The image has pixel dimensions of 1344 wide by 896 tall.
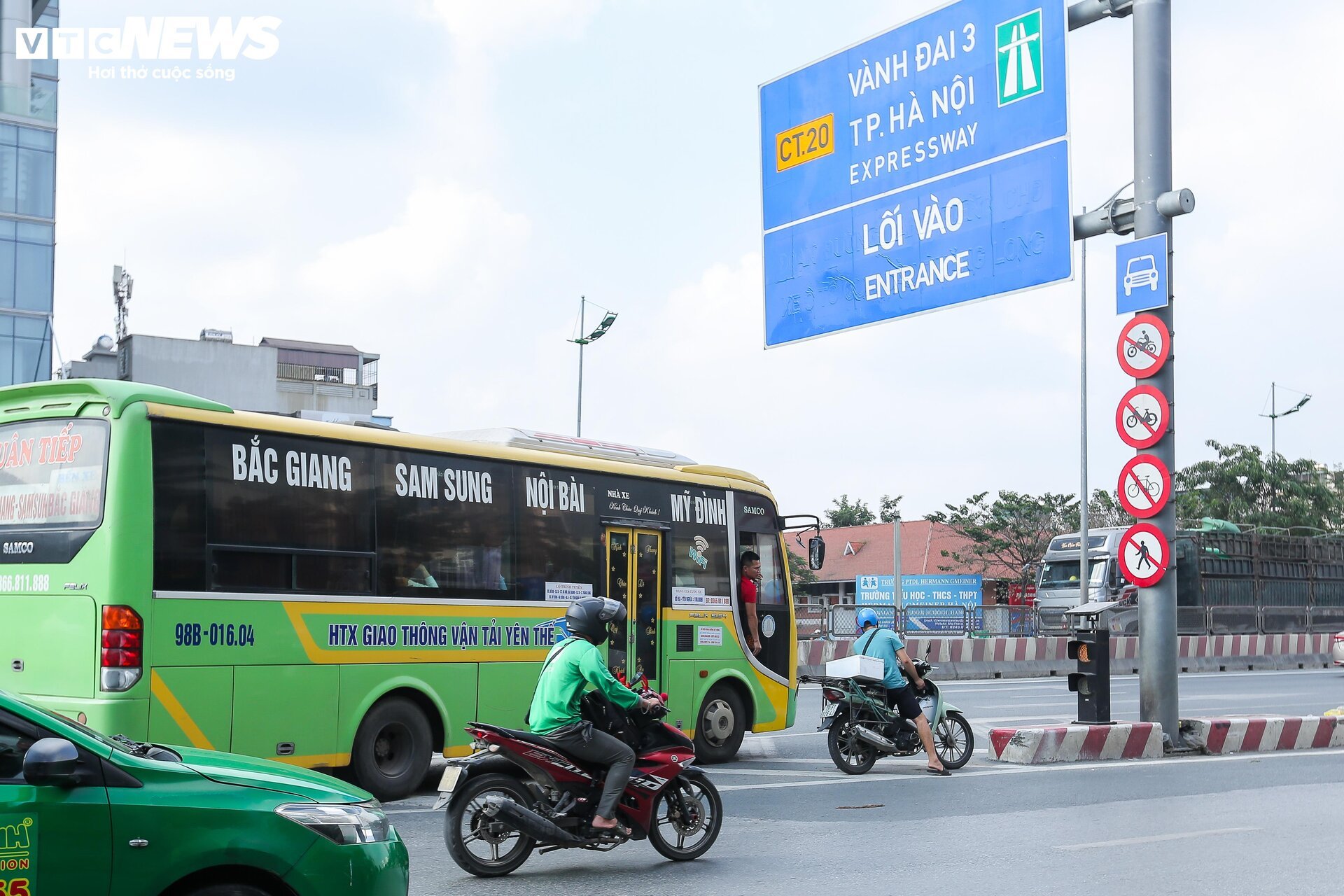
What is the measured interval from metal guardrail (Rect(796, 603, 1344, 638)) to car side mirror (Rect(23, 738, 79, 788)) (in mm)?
23817

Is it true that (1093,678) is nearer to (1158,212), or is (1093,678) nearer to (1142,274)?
(1142,274)

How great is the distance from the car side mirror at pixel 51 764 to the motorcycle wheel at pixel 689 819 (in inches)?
167

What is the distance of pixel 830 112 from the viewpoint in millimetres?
16516

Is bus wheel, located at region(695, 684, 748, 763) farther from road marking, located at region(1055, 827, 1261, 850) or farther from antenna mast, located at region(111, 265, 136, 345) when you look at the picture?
antenna mast, located at region(111, 265, 136, 345)

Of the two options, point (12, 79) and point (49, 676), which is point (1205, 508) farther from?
point (49, 676)

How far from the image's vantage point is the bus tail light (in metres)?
8.93

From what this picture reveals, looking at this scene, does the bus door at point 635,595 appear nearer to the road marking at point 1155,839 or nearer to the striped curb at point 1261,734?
the road marking at point 1155,839

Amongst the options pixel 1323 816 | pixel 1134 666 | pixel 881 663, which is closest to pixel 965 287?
pixel 881 663

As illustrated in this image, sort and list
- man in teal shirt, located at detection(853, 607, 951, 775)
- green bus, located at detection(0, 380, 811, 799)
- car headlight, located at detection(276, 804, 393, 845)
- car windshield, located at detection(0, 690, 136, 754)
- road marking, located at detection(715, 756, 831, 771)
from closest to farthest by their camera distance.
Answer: car windshield, located at detection(0, 690, 136, 754) < car headlight, located at detection(276, 804, 393, 845) < green bus, located at detection(0, 380, 811, 799) < man in teal shirt, located at detection(853, 607, 951, 775) < road marking, located at detection(715, 756, 831, 771)

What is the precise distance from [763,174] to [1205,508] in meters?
50.1

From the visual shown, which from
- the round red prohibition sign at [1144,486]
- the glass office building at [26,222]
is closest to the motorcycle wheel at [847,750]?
the round red prohibition sign at [1144,486]

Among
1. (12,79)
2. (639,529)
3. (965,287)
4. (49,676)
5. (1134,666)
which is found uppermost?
(12,79)

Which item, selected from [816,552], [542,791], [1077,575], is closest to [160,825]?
[542,791]

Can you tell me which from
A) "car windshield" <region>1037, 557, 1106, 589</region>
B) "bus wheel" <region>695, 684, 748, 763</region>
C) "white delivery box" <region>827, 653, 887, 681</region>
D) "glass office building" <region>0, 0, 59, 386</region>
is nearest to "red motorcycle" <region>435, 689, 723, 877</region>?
"white delivery box" <region>827, 653, 887, 681</region>
